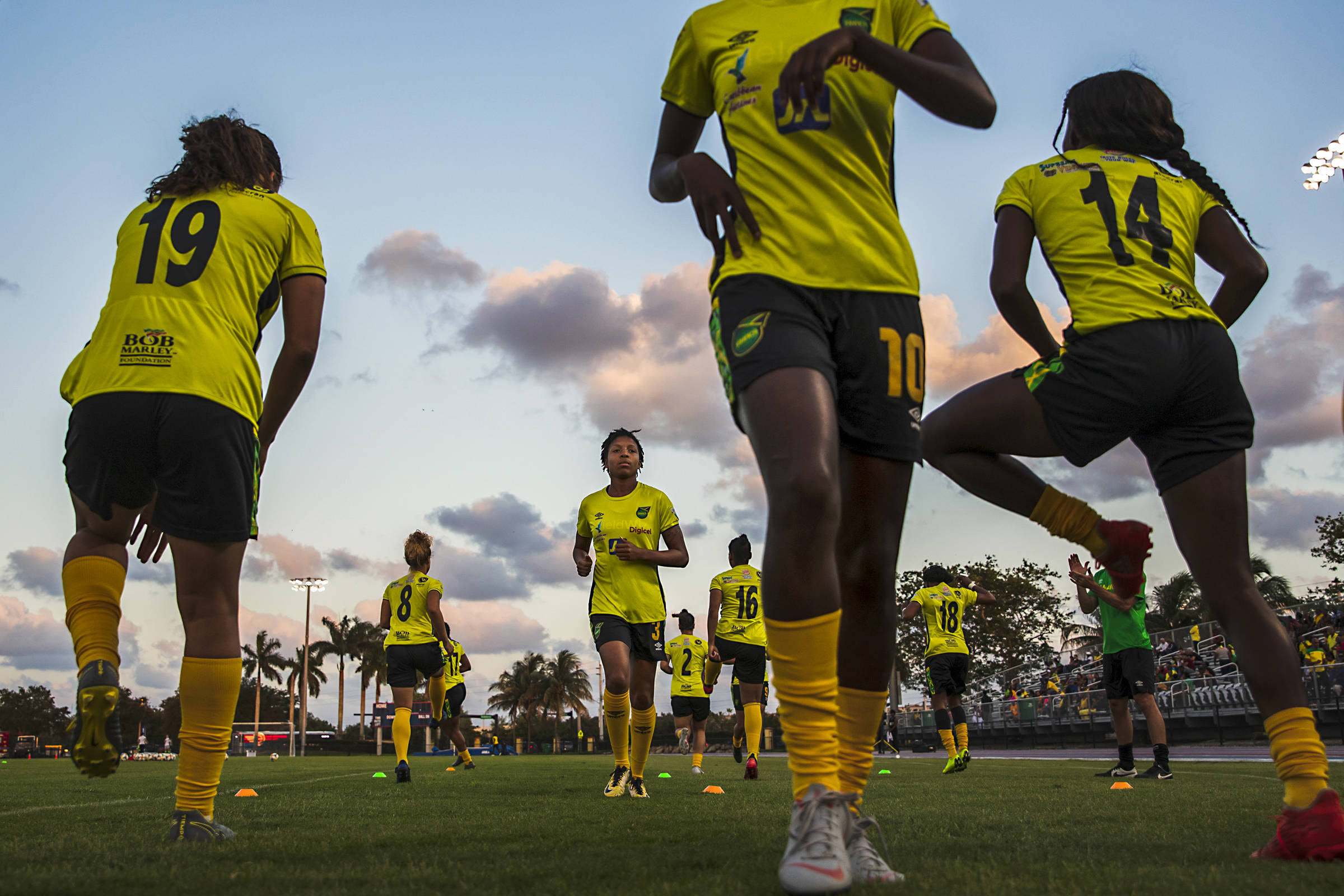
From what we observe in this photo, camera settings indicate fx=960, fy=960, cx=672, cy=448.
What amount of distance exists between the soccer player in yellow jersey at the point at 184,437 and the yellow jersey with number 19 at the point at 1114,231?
258 cm

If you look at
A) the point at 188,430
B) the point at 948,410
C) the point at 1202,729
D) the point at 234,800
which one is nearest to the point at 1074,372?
the point at 948,410

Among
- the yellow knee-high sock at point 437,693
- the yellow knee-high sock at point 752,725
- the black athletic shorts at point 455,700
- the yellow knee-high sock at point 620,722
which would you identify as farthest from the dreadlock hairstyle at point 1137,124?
the black athletic shorts at point 455,700

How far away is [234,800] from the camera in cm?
564

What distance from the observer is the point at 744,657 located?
1148 centimetres

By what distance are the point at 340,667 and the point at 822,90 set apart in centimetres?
9106

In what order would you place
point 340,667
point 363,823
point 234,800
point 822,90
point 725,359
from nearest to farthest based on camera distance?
point 725,359 < point 822,90 < point 363,823 < point 234,800 < point 340,667

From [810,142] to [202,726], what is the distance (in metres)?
2.66

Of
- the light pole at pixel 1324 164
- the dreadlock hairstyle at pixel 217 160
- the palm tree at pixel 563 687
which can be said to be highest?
the light pole at pixel 1324 164

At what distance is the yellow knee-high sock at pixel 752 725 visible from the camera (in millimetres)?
10922

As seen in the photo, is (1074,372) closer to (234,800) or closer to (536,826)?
(536,826)

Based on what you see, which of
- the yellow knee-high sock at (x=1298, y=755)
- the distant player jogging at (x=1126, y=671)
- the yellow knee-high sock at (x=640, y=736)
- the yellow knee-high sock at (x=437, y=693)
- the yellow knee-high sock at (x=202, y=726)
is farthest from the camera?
the yellow knee-high sock at (x=437, y=693)

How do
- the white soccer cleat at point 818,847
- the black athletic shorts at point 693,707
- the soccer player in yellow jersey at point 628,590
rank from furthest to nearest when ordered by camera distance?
the black athletic shorts at point 693,707
the soccer player in yellow jersey at point 628,590
the white soccer cleat at point 818,847

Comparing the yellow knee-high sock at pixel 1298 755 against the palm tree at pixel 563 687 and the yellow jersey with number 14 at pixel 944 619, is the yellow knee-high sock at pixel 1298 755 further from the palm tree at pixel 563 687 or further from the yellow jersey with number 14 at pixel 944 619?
the palm tree at pixel 563 687

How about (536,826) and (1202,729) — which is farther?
(1202,729)
